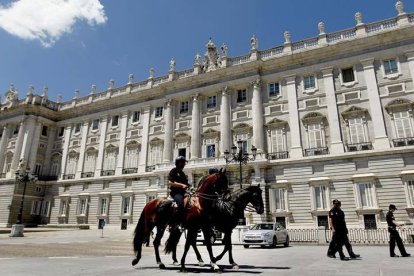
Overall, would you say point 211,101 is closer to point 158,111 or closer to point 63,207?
point 158,111

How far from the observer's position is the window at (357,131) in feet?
80.1

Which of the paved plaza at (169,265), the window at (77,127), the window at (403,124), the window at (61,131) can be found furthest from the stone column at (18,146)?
the window at (403,124)

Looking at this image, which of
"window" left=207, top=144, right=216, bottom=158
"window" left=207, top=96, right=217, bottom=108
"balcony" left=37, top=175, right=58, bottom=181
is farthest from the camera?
"balcony" left=37, top=175, right=58, bottom=181

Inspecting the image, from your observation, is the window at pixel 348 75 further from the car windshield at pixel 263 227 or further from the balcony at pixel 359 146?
the car windshield at pixel 263 227

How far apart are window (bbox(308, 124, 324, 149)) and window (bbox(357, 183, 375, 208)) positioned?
4.55 meters

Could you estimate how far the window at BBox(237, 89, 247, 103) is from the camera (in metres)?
30.3

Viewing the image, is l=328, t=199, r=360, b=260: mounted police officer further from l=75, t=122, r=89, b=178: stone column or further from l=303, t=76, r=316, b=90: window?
l=75, t=122, r=89, b=178: stone column

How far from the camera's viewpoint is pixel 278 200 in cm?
2570

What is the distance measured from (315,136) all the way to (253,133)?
17.7 feet

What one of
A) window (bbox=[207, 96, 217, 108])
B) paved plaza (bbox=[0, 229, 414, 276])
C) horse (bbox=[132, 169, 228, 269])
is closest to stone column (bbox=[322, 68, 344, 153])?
window (bbox=[207, 96, 217, 108])

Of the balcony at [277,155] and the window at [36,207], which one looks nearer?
the balcony at [277,155]

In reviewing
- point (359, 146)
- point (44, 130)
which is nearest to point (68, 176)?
point (44, 130)

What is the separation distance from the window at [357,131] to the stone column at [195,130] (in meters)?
13.8

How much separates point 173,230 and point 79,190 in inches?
1259
